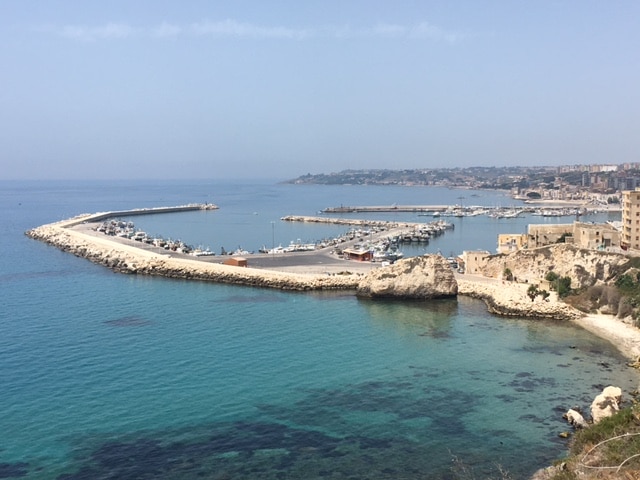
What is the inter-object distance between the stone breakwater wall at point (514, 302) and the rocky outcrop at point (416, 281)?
5.17 ft

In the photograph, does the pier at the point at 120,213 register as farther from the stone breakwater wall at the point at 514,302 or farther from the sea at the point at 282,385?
the stone breakwater wall at the point at 514,302

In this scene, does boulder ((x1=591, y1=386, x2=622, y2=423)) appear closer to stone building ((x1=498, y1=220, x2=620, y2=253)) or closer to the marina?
stone building ((x1=498, y1=220, x2=620, y2=253))

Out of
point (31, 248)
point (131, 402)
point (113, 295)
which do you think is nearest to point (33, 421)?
point (131, 402)

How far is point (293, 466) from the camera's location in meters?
16.9

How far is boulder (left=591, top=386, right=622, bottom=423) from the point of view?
19406 mm

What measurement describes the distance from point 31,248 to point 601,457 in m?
62.8

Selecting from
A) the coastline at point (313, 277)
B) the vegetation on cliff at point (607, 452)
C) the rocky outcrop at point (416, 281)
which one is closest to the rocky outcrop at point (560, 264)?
the coastline at point (313, 277)

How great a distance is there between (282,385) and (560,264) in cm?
2433

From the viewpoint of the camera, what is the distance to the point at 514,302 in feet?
116

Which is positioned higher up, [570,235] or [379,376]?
[570,235]

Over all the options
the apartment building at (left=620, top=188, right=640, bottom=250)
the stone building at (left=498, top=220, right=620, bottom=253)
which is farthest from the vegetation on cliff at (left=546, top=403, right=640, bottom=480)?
the apartment building at (left=620, top=188, right=640, bottom=250)

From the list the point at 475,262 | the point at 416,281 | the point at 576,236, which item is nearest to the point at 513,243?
the point at 576,236

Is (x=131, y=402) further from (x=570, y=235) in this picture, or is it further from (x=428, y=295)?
(x=570, y=235)

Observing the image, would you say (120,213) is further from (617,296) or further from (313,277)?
(617,296)
